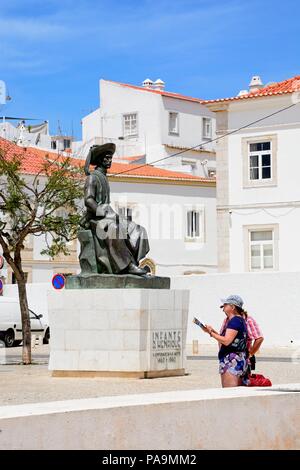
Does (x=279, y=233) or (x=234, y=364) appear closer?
(x=234, y=364)

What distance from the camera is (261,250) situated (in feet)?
115

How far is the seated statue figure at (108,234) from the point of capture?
15.2 meters

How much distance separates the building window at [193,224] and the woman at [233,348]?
1595 inches

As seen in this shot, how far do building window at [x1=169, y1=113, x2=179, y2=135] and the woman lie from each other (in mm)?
48033

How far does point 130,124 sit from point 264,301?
29.6 meters

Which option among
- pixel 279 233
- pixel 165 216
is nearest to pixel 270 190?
pixel 279 233

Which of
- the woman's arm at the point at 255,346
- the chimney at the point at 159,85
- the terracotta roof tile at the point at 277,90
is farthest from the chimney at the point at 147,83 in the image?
the woman's arm at the point at 255,346

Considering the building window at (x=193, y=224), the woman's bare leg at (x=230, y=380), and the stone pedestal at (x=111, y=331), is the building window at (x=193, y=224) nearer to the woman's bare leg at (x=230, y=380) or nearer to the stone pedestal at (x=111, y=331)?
the stone pedestal at (x=111, y=331)

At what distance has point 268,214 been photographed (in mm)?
35125

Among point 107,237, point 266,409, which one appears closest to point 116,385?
point 107,237

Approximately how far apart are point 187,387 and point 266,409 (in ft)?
21.5

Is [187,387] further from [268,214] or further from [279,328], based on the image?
[268,214]

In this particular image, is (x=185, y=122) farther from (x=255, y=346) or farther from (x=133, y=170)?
(x=255, y=346)

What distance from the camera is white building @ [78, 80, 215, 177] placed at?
56.3 meters
